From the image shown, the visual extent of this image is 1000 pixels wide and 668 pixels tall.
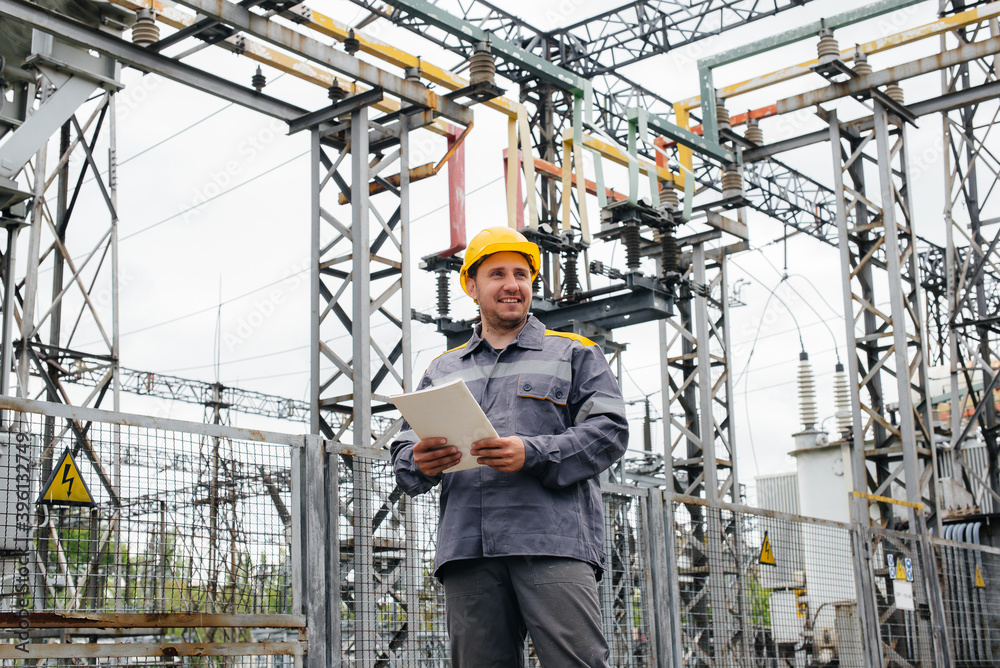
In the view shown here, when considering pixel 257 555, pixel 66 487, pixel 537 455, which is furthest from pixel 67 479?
pixel 537 455

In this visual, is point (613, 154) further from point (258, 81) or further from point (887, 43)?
point (258, 81)

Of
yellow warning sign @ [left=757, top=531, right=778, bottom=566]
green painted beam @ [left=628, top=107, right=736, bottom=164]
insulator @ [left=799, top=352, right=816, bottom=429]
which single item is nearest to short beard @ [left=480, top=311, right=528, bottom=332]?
yellow warning sign @ [left=757, top=531, right=778, bottom=566]

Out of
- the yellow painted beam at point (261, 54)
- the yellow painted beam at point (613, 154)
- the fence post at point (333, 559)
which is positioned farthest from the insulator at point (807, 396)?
the fence post at point (333, 559)

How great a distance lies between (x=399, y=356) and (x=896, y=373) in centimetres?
629

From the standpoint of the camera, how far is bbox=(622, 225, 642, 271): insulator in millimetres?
13266

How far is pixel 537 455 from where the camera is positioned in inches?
131

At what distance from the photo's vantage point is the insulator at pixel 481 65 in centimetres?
1184

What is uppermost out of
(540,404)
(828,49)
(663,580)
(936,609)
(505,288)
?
(828,49)

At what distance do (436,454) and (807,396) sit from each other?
46.4m

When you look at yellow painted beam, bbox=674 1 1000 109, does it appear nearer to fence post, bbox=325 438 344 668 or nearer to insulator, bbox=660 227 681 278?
insulator, bbox=660 227 681 278

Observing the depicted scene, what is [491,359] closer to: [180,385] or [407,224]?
[407,224]

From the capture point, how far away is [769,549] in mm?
7926

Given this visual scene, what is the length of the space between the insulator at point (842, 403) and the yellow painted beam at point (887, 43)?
98.6 ft

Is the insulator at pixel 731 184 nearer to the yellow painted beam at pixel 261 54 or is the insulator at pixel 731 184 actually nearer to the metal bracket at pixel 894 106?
the metal bracket at pixel 894 106
